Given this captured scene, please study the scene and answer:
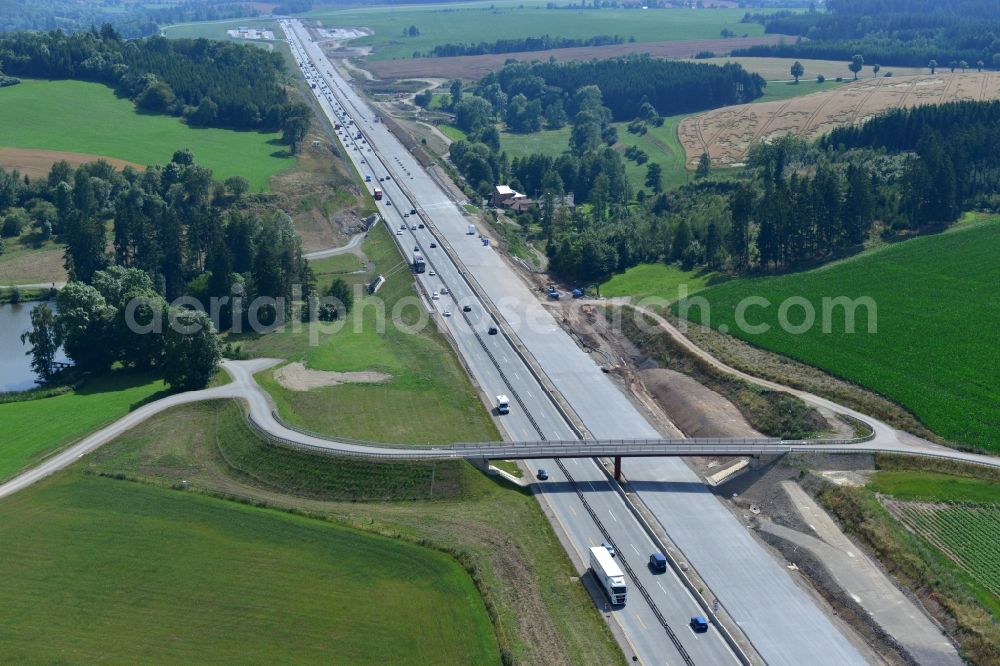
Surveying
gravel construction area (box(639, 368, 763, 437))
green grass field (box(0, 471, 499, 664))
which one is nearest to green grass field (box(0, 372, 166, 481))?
green grass field (box(0, 471, 499, 664))

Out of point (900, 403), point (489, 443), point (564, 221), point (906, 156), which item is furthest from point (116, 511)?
point (906, 156)

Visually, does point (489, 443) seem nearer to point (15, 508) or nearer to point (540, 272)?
point (15, 508)

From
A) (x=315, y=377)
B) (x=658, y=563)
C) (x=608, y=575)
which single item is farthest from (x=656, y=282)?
(x=608, y=575)

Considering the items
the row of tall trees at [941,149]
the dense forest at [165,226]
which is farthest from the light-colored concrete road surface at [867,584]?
the row of tall trees at [941,149]

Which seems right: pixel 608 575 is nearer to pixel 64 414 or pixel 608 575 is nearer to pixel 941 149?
pixel 64 414

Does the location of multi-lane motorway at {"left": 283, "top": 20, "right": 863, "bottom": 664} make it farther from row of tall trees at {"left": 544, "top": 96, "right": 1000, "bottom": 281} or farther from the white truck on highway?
row of tall trees at {"left": 544, "top": 96, "right": 1000, "bottom": 281}

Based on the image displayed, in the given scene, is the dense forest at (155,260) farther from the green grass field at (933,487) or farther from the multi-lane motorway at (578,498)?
the green grass field at (933,487)
